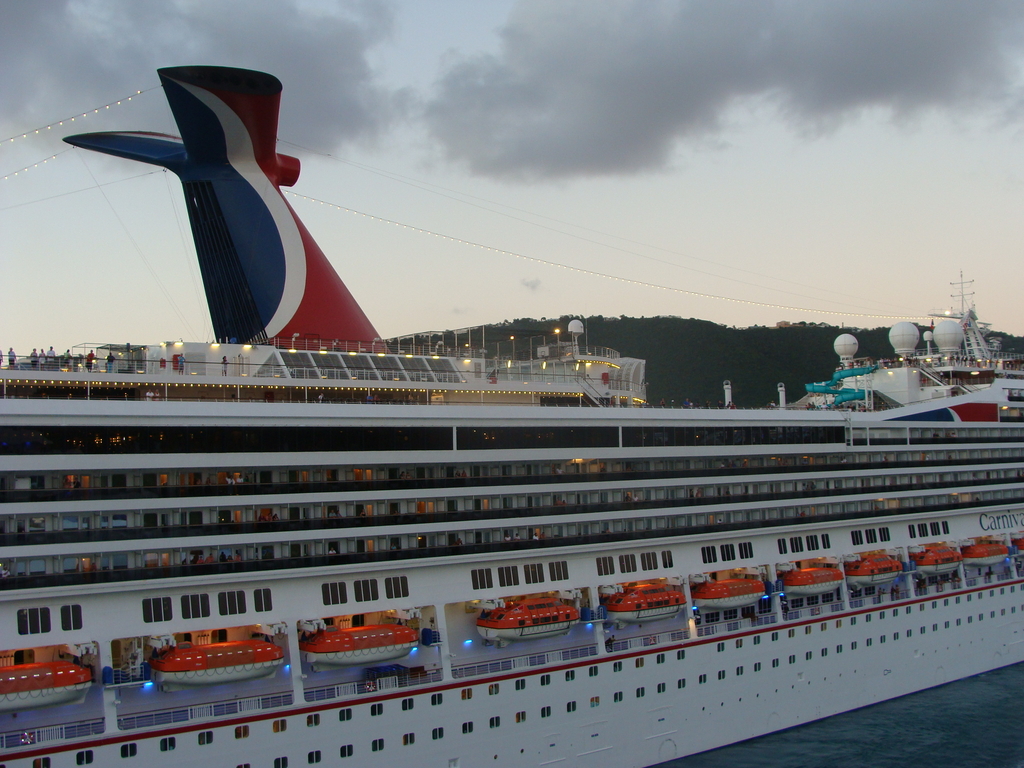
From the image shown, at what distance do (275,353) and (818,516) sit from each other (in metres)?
20.5

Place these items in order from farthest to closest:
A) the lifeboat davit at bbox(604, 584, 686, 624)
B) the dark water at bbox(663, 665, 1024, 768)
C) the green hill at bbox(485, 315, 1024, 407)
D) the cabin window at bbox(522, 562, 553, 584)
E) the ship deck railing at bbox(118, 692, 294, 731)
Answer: the green hill at bbox(485, 315, 1024, 407) < the dark water at bbox(663, 665, 1024, 768) < the lifeboat davit at bbox(604, 584, 686, 624) < the cabin window at bbox(522, 562, 553, 584) < the ship deck railing at bbox(118, 692, 294, 731)

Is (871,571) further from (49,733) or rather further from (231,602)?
(49,733)

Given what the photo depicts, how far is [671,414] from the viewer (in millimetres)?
28797

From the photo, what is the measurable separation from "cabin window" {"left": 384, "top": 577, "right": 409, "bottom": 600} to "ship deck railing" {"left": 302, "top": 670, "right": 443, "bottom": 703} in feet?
6.54

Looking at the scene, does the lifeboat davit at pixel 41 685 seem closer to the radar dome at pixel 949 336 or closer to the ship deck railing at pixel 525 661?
the ship deck railing at pixel 525 661

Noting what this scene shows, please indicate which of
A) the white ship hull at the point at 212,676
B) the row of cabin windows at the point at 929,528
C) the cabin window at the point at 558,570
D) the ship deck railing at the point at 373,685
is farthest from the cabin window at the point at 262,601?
the row of cabin windows at the point at 929,528

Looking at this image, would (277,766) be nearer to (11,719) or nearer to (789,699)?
(11,719)

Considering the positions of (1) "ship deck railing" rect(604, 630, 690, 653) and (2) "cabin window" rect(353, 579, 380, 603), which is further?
(1) "ship deck railing" rect(604, 630, 690, 653)

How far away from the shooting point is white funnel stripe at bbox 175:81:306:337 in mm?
29859

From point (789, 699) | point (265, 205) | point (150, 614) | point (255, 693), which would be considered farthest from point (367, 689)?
point (265, 205)

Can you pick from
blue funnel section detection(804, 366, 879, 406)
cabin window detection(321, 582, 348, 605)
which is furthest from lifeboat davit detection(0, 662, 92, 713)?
blue funnel section detection(804, 366, 879, 406)

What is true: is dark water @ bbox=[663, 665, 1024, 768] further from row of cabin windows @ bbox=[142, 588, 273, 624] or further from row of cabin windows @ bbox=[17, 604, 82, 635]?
row of cabin windows @ bbox=[17, 604, 82, 635]

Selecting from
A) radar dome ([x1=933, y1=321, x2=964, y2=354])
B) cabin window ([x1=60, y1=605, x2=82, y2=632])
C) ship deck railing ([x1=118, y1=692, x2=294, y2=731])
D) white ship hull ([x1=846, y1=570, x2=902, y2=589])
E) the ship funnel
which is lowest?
white ship hull ([x1=846, y1=570, x2=902, y2=589])

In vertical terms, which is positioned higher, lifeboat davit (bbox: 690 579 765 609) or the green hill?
the green hill
